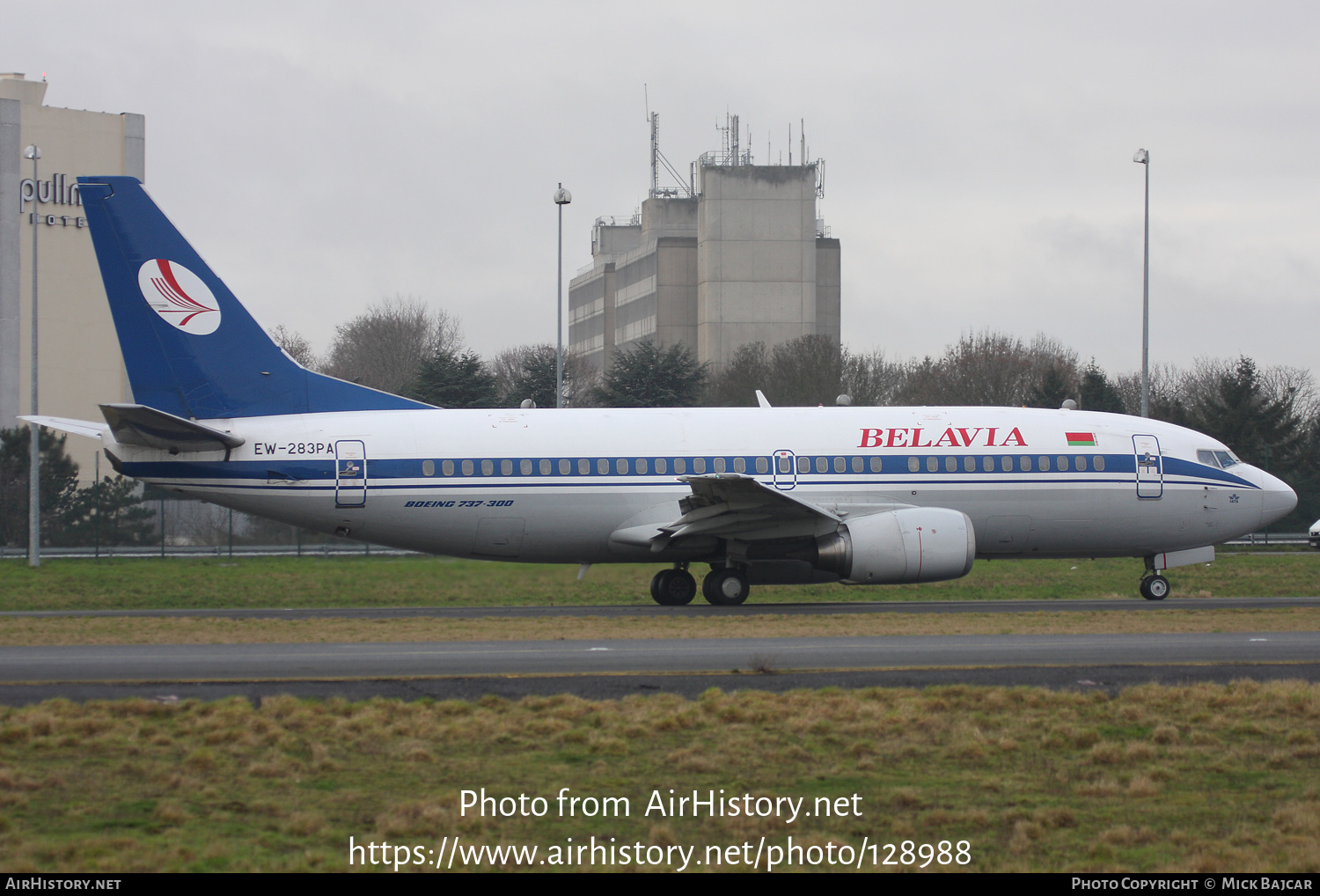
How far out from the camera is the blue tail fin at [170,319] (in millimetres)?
22484

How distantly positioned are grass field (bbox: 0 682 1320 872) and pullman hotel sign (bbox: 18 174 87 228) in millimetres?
60471

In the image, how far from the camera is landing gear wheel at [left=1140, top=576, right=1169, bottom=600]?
2452cm

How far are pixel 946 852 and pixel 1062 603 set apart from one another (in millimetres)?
16806

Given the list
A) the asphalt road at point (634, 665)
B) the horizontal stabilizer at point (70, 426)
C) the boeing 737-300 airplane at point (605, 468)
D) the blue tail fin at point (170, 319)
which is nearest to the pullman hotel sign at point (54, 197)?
the blue tail fin at point (170, 319)

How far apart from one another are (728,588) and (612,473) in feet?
9.71

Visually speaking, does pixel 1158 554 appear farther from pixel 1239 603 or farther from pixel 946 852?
pixel 946 852

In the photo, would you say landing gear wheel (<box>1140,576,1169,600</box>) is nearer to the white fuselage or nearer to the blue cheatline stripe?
the white fuselage

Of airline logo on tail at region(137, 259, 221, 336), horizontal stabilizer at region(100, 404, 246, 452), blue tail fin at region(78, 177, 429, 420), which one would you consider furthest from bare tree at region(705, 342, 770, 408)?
horizontal stabilizer at region(100, 404, 246, 452)

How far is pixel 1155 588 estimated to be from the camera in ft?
80.8

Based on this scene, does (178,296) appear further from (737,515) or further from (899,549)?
(899,549)

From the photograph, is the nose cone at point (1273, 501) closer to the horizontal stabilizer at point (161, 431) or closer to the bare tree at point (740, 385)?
the horizontal stabilizer at point (161, 431)

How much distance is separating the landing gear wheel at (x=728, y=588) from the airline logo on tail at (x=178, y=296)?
33.0 feet
